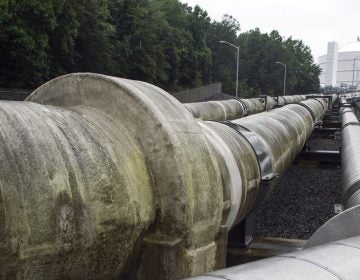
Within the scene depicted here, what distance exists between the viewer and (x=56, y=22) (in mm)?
34844

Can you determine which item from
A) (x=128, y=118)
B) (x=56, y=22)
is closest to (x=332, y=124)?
(x=56, y=22)

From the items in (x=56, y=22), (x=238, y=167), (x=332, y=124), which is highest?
(x=56, y=22)

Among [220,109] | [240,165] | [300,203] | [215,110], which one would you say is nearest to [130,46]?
[220,109]

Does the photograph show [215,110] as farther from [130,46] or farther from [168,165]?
[130,46]

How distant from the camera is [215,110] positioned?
772 inches

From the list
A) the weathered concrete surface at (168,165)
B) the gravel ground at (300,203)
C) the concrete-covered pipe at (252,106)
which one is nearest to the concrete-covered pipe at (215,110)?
the concrete-covered pipe at (252,106)

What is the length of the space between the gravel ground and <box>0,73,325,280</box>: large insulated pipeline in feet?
15.2

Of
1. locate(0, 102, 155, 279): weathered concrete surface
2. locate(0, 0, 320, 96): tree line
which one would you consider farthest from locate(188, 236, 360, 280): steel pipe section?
locate(0, 0, 320, 96): tree line

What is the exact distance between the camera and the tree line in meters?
31.6

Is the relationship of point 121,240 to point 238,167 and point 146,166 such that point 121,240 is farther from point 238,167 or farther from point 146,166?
point 238,167

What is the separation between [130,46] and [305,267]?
166ft

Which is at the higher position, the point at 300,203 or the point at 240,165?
the point at 240,165

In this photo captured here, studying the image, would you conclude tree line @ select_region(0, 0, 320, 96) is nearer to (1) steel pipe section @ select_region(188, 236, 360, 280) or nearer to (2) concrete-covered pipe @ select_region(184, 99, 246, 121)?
(2) concrete-covered pipe @ select_region(184, 99, 246, 121)

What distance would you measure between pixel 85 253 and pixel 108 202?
28 centimetres
